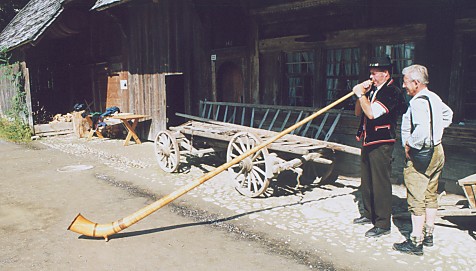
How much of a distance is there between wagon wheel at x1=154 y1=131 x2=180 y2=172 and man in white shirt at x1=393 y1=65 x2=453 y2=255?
483 cm

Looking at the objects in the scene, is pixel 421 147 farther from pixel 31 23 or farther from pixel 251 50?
pixel 31 23

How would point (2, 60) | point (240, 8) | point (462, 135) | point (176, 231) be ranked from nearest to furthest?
point (176, 231)
point (462, 135)
point (240, 8)
point (2, 60)

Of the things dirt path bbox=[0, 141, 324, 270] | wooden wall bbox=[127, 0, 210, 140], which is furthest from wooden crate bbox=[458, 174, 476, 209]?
wooden wall bbox=[127, 0, 210, 140]

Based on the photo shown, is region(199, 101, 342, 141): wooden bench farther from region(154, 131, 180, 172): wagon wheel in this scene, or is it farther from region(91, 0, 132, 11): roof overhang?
region(91, 0, 132, 11): roof overhang

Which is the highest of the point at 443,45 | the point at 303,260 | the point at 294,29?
the point at 294,29

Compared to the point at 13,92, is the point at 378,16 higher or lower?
higher

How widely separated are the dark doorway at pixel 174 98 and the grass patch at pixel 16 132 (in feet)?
17.6

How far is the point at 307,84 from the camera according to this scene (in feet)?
29.3

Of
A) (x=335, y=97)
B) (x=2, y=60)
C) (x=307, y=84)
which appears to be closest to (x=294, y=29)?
(x=307, y=84)

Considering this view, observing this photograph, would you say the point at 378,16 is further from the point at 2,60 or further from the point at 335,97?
the point at 2,60

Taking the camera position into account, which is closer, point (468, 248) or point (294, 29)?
point (468, 248)

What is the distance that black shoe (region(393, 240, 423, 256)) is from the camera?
4371 mm

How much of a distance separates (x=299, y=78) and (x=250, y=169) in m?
3.44

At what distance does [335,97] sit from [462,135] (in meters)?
2.70
